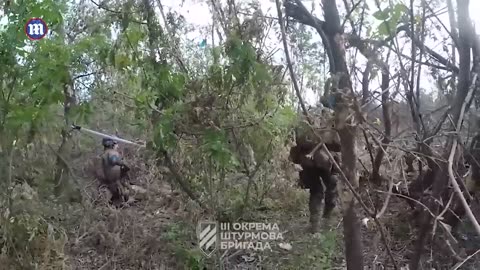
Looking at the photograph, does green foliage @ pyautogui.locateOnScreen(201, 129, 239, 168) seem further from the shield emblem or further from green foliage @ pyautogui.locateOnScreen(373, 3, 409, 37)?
green foliage @ pyautogui.locateOnScreen(373, 3, 409, 37)

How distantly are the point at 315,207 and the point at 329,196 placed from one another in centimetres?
8

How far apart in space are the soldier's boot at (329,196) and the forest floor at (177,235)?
0.03m

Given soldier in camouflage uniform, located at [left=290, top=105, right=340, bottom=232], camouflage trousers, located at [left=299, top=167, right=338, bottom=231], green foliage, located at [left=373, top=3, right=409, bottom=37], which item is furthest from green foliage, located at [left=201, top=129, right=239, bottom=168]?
green foliage, located at [left=373, top=3, right=409, bottom=37]

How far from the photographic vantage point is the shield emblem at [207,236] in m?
1.65

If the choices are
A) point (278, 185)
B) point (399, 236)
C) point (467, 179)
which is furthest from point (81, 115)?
point (467, 179)

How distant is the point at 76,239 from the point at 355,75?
1191 mm

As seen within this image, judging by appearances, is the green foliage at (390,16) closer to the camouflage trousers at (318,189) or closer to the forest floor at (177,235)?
the forest floor at (177,235)

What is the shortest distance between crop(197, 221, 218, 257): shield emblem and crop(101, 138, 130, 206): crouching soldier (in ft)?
1.70

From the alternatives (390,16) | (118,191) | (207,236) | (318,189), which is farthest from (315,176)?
(390,16)

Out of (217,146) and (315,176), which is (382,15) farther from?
(315,176)

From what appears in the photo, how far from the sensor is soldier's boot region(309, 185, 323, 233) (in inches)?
69.9

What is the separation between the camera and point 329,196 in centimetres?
177

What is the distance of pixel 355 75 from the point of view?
3.33 ft

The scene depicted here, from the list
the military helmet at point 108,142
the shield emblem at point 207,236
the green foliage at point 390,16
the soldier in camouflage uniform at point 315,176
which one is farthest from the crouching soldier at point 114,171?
the green foliage at point 390,16
